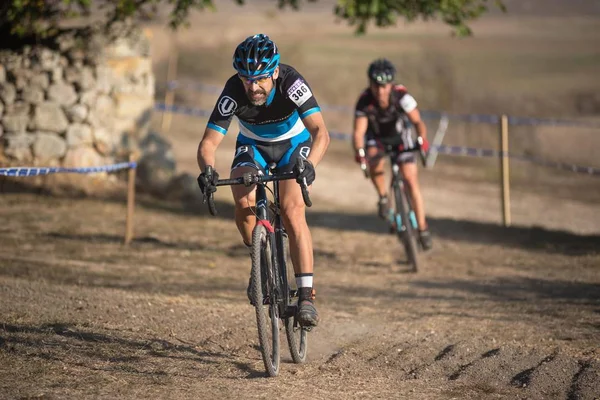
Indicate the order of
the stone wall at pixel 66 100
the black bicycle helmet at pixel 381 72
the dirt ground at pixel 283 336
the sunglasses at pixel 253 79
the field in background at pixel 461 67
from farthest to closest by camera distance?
the field in background at pixel 461 67
the stone wall at pixel 66 100
the black bicycle helmet at pixel 381 72
the sunglasses at pixel 253 79
the dirt ground at pixel 283 336

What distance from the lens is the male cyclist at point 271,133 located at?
619cm

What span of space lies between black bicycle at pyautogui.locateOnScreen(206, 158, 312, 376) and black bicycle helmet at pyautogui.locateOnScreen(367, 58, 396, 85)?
12.0 ft

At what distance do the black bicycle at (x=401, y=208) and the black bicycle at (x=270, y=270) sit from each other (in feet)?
12.6

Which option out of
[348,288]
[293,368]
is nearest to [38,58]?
[348,288]

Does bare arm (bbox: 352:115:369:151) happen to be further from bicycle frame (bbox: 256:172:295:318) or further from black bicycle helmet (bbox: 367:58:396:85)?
bicycle frame (bbox: 256:172:295:318)

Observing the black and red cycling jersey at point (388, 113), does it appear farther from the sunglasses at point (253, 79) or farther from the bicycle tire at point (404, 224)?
the sunglasses at point (253, 79)

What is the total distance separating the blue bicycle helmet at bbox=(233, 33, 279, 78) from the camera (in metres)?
6.14

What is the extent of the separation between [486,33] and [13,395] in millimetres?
79338

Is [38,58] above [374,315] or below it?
above

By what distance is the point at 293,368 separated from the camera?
647cm

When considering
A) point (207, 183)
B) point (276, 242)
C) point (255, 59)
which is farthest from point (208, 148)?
point (276, 242)

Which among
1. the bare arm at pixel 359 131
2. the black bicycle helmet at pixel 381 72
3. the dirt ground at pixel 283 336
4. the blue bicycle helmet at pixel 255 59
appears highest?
the blue bicycle helmet at pixel 255 59

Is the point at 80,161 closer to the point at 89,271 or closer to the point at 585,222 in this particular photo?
the point at 89,271

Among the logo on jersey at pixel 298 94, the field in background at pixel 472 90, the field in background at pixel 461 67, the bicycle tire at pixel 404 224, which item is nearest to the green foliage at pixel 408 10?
the field in background at pixel 472 90
